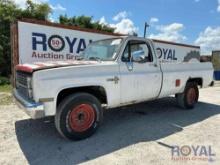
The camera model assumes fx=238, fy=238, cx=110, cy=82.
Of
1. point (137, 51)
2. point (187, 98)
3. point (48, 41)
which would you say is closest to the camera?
point (137, 51)

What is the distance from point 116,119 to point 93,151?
2079 millimetres

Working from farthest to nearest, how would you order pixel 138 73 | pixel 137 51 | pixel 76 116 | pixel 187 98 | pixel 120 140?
pixel 187 98, pixel 137 51, pixel 138 73, pixel 120 140, pixel 76 116

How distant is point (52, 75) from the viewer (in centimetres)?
421

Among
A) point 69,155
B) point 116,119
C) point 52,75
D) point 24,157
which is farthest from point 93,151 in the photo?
point 116,119

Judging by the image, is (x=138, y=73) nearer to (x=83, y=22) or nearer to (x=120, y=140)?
(x=120, y=140)

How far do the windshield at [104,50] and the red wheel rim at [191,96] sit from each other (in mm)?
3264

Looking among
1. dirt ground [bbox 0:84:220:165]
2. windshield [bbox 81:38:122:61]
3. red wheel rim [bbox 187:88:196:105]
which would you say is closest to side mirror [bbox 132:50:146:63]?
windshield [bbox 81:38:122:61]

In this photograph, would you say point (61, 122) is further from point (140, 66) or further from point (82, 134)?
point (140, 66)

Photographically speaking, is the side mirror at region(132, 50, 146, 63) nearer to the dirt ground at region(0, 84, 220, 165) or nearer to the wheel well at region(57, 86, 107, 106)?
the wheel well at region(57, 86, 107, 106)

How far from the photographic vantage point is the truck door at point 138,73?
5.35 metres

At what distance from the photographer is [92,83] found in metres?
4.75

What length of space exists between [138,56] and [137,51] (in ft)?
0.50

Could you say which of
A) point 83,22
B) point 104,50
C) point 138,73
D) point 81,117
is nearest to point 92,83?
point 81,117

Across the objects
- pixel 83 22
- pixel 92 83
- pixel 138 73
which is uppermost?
pixel 83 22
